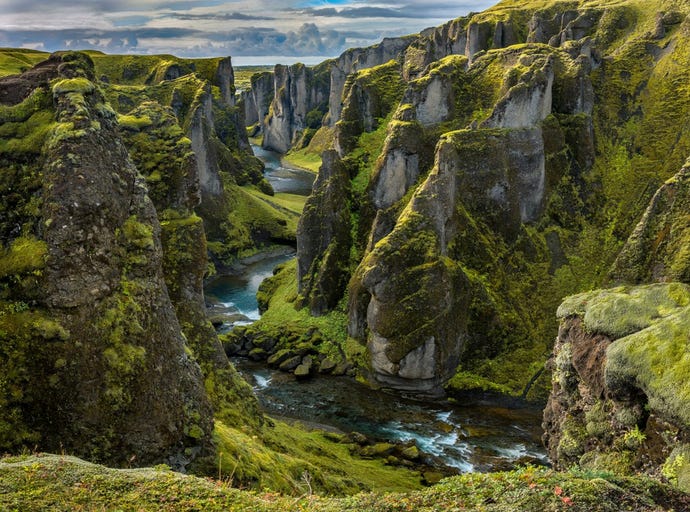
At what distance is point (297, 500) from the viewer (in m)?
16.1

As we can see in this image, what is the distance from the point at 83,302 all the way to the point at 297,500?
9.89 m

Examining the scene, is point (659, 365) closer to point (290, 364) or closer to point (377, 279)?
point (377, 279)

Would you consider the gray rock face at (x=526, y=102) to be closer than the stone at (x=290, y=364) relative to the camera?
No

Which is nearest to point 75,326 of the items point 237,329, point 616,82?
point 237,329

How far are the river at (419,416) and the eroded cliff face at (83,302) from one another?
24.8 meters

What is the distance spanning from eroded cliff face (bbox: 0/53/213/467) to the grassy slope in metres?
3.00

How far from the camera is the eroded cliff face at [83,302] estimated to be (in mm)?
18781

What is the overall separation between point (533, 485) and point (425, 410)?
3541 centimetres

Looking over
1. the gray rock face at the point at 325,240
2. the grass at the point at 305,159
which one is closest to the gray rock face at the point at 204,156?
the gray rock face at the point at 325,240

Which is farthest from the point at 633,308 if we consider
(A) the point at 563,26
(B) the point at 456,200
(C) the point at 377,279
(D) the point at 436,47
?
(D) the point at 436,47

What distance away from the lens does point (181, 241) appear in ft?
100

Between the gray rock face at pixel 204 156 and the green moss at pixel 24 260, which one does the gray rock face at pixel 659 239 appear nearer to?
the green moss at pixel 24 260

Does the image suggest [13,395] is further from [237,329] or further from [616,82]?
[616,82]

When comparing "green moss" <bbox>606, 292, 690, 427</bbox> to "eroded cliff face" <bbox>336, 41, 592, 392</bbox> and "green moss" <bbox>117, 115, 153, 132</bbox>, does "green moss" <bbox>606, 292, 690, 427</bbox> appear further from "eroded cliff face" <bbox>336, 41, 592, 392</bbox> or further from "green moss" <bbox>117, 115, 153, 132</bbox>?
"eroded cliff face" <bbox>336, 41, 592, 392</bbox>
